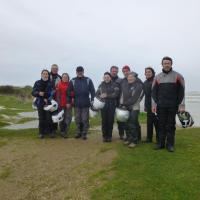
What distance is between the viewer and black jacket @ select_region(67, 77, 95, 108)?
33.5 feet

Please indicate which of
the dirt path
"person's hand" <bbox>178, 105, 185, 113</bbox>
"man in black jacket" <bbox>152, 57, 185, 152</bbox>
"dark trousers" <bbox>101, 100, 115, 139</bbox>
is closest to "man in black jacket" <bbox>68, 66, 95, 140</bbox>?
"dark trousers" <bbox>101, 100, 115, 139</bbox>

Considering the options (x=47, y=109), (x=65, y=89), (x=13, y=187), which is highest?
(x=65, y=89)

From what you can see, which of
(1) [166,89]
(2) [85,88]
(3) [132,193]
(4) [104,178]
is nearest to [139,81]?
(1) [166,89]

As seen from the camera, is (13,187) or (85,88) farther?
(85,88)

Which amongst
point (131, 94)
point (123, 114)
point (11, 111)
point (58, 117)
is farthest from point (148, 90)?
point (11, 111)

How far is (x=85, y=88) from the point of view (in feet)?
33.5

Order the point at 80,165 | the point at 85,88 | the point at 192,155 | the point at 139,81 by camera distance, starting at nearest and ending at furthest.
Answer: the point at 80,165
the point at 192,155
the point at 139,81
the point at 85,88

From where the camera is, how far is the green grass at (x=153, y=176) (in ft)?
18.4

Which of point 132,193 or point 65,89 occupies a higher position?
point 65,89

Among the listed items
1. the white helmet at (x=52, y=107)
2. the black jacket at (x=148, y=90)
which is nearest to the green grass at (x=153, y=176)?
the black jacket at (x=148, y=90)

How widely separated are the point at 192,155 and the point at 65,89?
463 centimetres

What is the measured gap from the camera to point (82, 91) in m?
10.2

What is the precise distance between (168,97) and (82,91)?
122 inches

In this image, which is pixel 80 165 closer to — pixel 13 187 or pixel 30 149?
pixel 13 187
